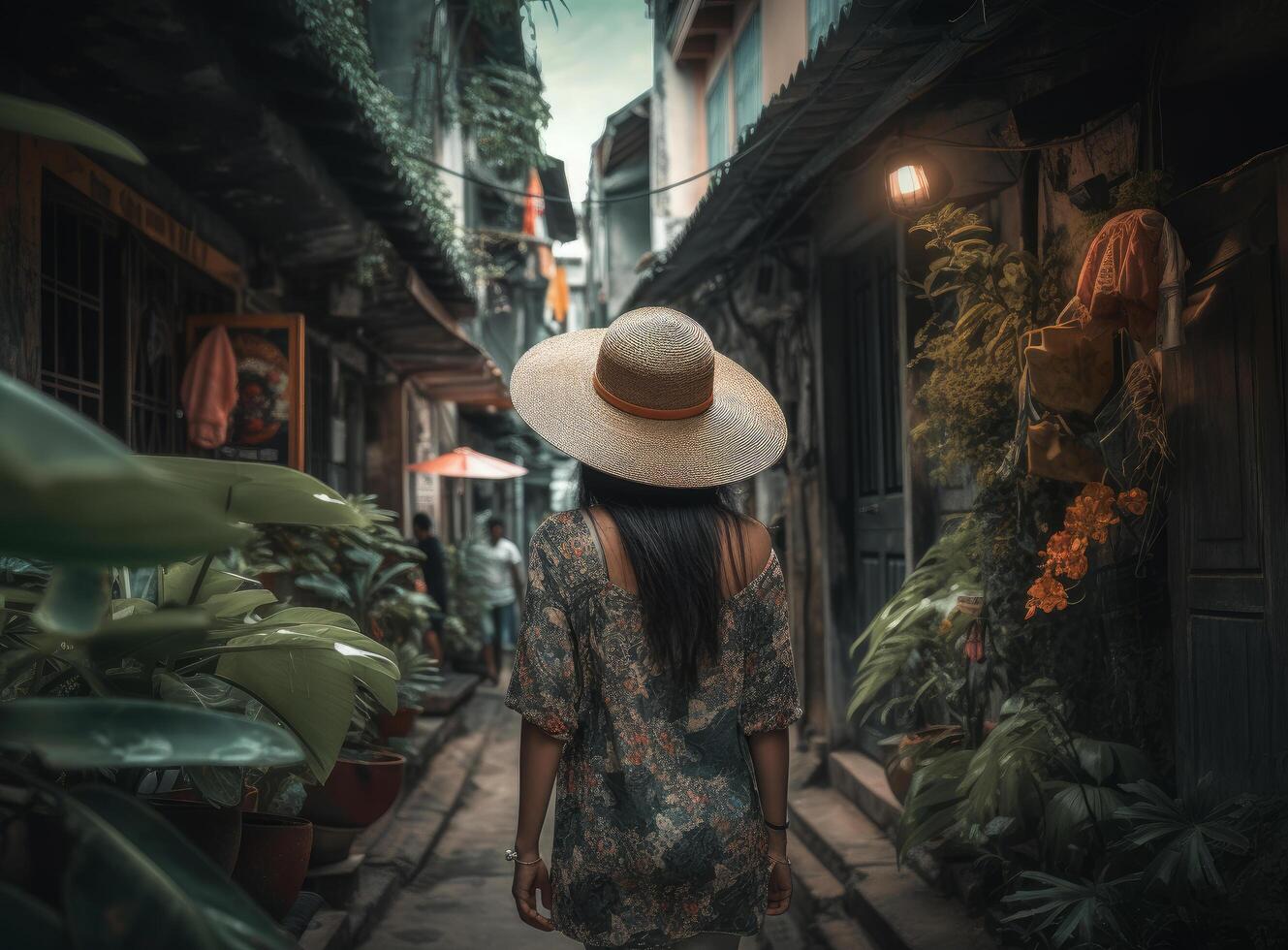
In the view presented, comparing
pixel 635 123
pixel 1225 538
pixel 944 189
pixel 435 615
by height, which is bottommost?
pixel 435 615

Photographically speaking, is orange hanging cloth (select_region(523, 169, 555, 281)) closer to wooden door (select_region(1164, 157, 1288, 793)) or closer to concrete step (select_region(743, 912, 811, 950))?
concrete step (select_region(743, 912, 811, 950))

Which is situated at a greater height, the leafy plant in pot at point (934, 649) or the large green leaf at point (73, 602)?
the large green leaf at point (73, 602)

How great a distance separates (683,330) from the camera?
2.45 metres

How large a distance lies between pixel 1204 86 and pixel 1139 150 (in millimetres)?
263

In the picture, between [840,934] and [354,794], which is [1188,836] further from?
[354,794]

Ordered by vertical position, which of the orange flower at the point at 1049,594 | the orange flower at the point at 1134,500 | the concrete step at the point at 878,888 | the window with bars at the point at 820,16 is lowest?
the concrete step at the point at 878,888

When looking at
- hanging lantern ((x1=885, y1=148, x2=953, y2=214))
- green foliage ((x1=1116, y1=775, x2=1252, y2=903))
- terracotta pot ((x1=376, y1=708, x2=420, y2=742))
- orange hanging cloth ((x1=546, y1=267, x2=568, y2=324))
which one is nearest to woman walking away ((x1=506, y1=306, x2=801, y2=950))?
green foliage ((x1=1116, y1=775, x2=1252, y2=903))

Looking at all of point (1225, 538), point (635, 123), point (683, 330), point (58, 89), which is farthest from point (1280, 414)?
point (635, 123)

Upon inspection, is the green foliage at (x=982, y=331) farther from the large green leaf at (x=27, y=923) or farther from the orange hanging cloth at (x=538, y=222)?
the orange hanging cloth at (x=538, y=222)

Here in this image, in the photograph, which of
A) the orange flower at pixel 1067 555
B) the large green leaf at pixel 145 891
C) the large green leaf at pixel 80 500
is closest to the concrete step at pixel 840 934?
the orange flower at pixel 1067 555

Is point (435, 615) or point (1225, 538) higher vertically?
point (1225, 538)

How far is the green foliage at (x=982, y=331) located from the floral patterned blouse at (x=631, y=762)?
232 centimetres

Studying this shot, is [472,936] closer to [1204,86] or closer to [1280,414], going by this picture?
[1280,414]

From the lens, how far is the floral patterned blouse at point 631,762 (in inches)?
86.4
